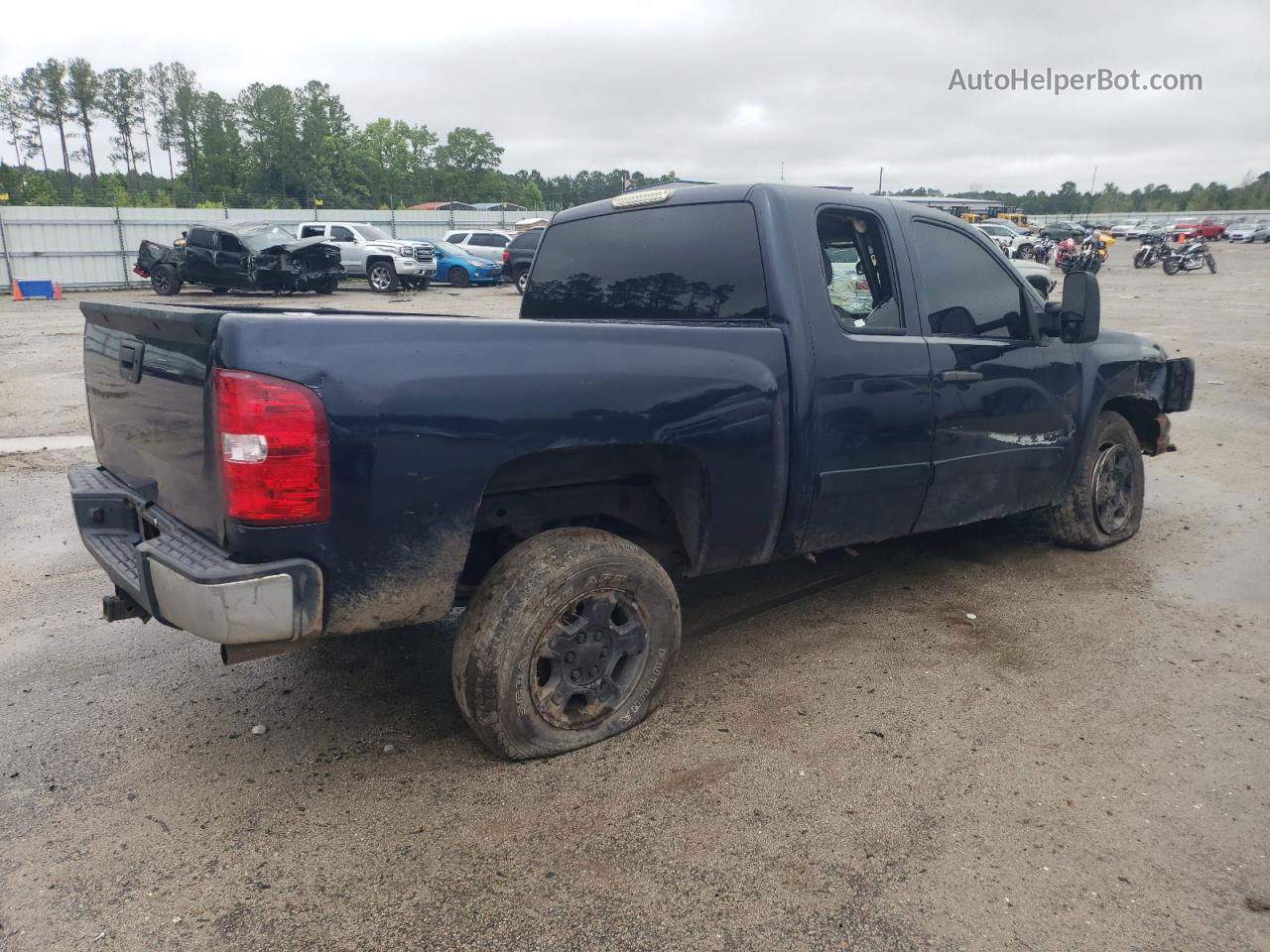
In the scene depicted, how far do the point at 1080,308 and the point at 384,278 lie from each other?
2144cm

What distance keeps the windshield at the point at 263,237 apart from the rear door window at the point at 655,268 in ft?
59.4

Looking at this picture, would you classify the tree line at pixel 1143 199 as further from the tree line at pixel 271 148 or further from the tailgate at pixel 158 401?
the tailgate at pixel 158 401

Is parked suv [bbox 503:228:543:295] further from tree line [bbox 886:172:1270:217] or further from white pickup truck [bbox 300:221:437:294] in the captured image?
tree line [bbox 886:172:1270:217]

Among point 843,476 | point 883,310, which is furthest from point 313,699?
point 883,310

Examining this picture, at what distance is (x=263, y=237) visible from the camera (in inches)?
818

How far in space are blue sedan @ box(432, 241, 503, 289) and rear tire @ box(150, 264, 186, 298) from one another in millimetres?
6917

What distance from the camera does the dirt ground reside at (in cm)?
234

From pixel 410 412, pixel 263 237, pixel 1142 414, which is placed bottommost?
pixel 1142 414

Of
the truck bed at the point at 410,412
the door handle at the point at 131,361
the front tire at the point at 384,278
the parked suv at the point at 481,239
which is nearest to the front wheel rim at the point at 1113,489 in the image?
the truck bed at the point at 410,412

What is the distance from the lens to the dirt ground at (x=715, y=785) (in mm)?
2344

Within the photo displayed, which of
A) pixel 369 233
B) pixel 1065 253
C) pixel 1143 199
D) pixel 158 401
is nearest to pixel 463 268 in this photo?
pixel 369 233

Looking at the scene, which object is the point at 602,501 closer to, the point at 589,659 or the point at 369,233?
the point at 589,659

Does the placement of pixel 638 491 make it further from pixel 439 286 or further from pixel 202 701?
pixel 439 286

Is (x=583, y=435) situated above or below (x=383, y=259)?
below
